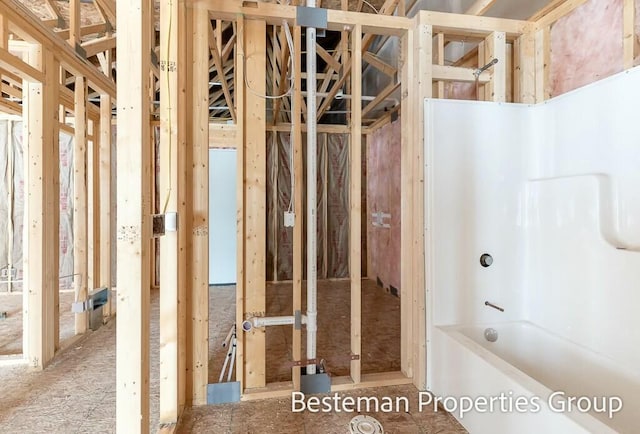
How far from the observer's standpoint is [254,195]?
2277mm

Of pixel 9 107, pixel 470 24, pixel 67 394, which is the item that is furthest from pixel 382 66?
pixel 67 394

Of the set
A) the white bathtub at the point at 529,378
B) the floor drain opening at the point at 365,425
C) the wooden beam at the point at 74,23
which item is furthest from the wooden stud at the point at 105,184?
the white bathtub at the point at 529,378

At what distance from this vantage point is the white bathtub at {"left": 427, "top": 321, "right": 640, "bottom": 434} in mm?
1462

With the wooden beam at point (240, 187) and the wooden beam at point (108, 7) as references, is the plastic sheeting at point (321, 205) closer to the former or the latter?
the wooden beam at point (108, 7)

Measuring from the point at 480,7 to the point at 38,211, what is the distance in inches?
151

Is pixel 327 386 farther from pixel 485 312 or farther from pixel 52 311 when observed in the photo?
pixel 52 311

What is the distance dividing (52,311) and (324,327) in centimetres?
247

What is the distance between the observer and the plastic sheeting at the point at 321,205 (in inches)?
221

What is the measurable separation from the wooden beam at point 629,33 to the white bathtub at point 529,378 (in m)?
1.77

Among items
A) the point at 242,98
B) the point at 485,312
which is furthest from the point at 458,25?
the point at 485,312

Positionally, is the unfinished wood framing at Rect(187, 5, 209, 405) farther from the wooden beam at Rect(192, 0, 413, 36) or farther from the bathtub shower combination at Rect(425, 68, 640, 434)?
the bathtub shower combination at Rect(425, 68, 640, 434)

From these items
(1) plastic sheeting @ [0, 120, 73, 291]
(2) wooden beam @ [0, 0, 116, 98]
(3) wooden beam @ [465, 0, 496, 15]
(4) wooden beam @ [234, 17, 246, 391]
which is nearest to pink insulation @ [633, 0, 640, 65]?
(3) wooden beam @ [465, 0, 496, 15]

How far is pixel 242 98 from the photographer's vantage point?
2221 millimetres

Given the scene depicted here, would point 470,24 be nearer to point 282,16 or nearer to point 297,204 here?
point 282,16
